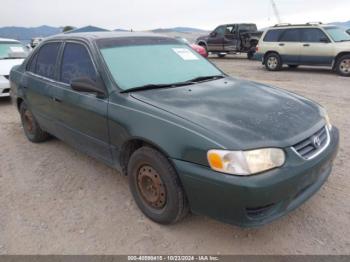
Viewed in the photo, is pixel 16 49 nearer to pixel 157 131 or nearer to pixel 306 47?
pixel 157 131

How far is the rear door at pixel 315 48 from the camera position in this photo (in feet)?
35.8

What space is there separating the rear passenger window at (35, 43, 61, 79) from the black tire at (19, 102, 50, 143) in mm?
790

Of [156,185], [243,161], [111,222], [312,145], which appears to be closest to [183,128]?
[243,161]

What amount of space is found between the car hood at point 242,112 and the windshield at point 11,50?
23.4 feet

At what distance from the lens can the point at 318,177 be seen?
8.55ft

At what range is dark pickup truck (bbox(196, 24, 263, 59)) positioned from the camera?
56.7 feet

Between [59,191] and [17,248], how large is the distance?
2.98 feet

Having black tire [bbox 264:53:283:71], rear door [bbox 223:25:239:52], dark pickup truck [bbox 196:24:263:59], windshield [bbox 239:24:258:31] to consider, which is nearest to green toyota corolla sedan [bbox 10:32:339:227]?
black tire [bbox 264:53:283:71]

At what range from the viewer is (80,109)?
129 inches

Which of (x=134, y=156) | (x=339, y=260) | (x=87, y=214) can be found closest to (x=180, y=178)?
(x=134, y=156)

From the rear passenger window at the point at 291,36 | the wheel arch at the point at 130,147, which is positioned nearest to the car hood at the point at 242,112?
the wheel arch at the point at 130,147

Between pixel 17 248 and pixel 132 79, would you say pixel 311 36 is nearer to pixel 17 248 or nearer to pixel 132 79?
pixel 132 79

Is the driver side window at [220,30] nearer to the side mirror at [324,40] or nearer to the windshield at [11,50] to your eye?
the side mirror at [324,40]

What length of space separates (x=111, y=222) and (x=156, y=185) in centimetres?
61
